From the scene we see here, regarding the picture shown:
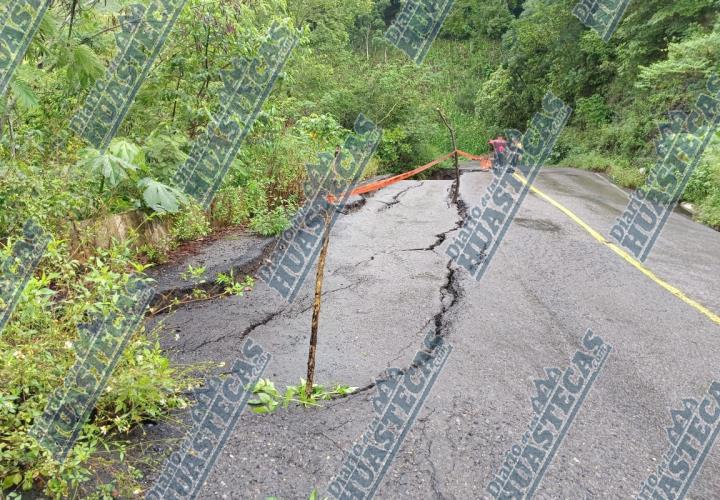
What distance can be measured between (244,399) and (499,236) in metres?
4.81

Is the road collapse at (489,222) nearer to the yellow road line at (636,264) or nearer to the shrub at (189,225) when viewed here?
the yellow road line at (636,264)

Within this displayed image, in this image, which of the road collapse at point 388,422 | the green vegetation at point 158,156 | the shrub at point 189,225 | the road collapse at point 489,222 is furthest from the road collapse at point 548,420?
the shrub at point 189,225

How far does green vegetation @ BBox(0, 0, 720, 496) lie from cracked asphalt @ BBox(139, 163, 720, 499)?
354 millimetres

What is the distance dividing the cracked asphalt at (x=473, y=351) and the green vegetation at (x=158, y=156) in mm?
354

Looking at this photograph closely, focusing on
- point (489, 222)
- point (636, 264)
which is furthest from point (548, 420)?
point (489, 222)

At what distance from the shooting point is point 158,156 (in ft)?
16.9

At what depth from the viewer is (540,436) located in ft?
8.75

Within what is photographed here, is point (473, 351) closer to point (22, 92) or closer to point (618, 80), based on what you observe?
point (22, 92)

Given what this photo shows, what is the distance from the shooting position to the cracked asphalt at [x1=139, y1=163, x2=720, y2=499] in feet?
7.90

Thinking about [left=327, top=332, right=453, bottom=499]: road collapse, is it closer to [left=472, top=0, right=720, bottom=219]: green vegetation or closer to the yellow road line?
the yellow road line

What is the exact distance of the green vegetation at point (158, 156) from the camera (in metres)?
2.37

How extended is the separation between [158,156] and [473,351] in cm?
368

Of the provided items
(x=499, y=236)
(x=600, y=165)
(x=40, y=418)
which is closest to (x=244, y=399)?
(x=40, y=418)

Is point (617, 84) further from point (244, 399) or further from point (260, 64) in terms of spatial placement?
point (244, 399)
